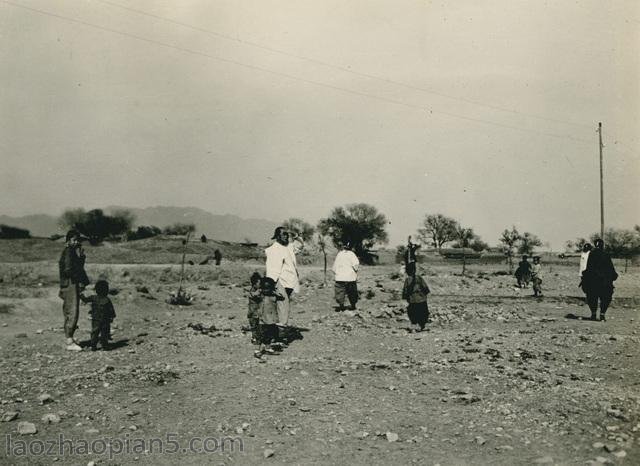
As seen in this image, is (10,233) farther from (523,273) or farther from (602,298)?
(602,298)

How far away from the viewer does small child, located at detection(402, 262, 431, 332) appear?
32.4ft

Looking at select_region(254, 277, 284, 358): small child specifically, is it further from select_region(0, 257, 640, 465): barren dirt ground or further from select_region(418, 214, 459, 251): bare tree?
select_region(418, 214, 459, 251): bare tree

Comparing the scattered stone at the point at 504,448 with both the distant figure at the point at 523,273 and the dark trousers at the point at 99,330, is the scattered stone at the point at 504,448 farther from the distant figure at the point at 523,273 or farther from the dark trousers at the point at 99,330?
the distant figure at the point at 523,273

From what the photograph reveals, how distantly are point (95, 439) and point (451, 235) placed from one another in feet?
312

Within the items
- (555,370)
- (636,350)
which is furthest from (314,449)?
(636,350)

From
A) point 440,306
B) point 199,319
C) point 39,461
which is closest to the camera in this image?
point 39,461

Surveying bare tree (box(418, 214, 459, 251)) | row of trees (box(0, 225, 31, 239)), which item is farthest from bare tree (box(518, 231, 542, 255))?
row of trees (box(0, 225, 31, 239))

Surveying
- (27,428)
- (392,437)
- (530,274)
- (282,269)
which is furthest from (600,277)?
(27,428)

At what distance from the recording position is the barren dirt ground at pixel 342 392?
4531mm

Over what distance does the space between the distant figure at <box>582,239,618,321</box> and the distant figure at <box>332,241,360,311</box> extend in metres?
4.47

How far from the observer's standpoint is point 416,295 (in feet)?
32.3

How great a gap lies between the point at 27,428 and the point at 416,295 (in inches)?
256

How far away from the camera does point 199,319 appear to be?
11281 millimetres

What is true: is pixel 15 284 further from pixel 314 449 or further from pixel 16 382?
pixel 314 449
